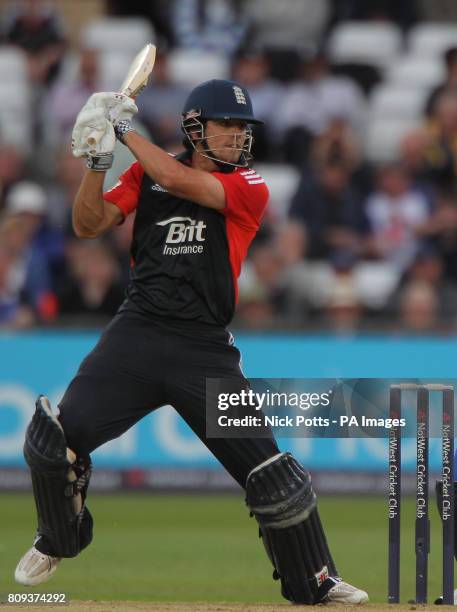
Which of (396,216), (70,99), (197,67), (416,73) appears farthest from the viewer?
(416,73)

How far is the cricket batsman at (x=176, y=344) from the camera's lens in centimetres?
571

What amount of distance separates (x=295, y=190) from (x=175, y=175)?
7.18 metres

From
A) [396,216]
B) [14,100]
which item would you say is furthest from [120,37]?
[396,216]

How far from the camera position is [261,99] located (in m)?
13.7

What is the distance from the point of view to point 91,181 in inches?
228

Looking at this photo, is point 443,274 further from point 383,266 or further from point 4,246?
point 4,246

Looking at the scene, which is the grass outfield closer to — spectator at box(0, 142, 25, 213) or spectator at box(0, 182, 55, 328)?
spectator at box(0, 182, 55, 328)

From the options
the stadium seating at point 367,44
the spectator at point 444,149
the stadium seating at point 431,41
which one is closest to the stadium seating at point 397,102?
the stadium seating at point 367,44

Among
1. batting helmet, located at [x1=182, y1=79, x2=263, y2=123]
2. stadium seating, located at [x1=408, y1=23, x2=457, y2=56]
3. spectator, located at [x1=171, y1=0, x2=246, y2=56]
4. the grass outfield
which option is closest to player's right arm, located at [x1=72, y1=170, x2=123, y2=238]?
batting helmet, located at [x1=182, y1=79, x2=263, y2=123]

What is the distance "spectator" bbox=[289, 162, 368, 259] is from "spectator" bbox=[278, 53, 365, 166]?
0.80 meters

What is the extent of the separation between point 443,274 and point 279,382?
644 centimetres

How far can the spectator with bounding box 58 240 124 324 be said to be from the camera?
1117cm

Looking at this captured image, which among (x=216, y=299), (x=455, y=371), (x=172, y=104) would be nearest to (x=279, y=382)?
(x=216, y=299)

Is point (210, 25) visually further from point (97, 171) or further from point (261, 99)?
point (97, 171)
